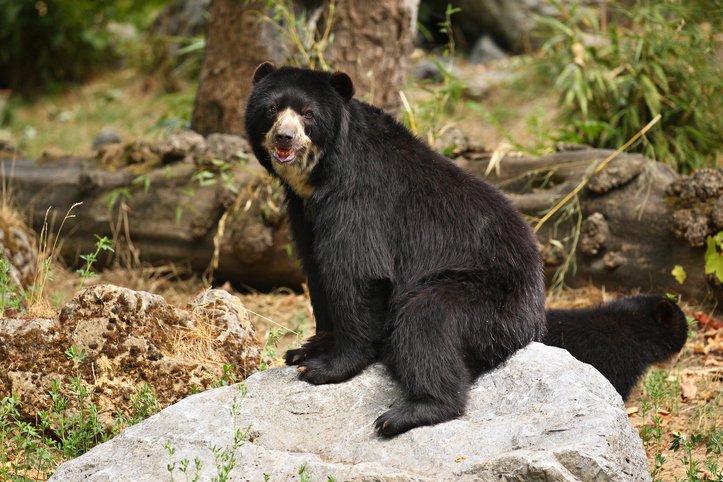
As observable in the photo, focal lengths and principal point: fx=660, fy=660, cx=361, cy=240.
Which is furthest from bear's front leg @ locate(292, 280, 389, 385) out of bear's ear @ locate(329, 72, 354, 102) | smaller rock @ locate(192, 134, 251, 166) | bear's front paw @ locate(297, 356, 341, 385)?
smaller rock @ locate(192, 134, 251, 166)

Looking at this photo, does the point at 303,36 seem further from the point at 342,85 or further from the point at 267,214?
the point at 342,85

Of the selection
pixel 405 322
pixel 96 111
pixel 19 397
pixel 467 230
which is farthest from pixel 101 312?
pixel 96 111

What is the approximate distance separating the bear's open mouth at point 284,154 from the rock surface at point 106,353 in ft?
3.90

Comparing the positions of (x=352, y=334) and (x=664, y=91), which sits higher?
(x=664, y=91)

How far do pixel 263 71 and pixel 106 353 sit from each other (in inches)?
75.8

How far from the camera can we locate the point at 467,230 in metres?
3.70

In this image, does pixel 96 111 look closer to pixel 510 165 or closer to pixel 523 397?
pixel 510 165

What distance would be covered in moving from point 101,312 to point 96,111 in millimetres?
12061

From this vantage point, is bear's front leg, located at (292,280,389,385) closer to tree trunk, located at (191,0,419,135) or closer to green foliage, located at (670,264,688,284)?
green foliage, located at (670,264,688,284)

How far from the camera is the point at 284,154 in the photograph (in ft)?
12.4

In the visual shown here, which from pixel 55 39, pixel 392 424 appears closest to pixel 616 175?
pixel 392 424

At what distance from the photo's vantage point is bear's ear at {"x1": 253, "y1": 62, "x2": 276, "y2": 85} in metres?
4.03

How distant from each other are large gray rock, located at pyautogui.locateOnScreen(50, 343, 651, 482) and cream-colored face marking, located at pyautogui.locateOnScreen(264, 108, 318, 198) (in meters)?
1.19

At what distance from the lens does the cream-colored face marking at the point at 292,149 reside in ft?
12.3
